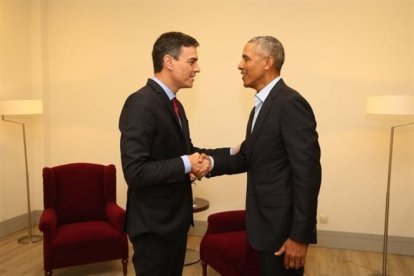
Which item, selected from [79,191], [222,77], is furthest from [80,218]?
[222,77]

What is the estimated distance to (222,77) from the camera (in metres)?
4.28

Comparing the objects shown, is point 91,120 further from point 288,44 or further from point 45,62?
point 288,44

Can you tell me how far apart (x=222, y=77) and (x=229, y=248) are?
81.5 inches

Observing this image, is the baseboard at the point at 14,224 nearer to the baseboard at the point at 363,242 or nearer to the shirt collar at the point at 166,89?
the shirt collar at the point at 166,89

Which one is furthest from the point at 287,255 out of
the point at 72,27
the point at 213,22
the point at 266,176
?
the point at 72,27

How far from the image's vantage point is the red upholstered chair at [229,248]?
2.76 metres

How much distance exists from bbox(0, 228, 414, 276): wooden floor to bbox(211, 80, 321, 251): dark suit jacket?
179 cm

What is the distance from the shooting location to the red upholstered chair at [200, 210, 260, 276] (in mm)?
2760

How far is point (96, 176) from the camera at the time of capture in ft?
12.3

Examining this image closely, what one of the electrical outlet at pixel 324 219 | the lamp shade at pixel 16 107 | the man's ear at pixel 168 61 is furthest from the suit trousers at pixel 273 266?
the lamp shade at pixel 16 107

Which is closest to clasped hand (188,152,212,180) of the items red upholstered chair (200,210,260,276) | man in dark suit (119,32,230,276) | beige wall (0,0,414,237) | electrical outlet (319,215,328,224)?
man in dark suit (119,32,230,276)

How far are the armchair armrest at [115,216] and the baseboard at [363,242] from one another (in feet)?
7.12

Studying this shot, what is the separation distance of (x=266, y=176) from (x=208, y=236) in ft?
4.93

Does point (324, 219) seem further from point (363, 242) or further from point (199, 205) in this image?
point (199, 205)
